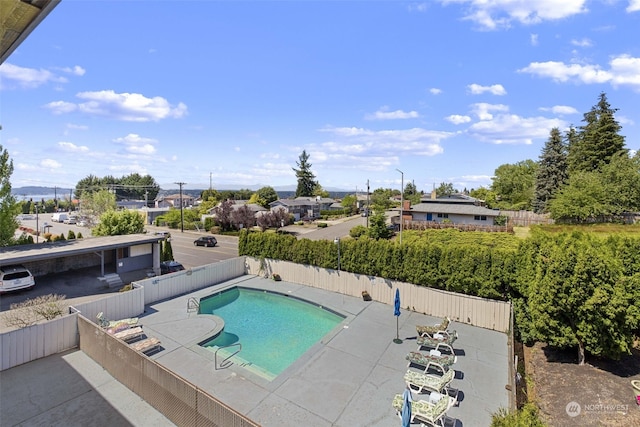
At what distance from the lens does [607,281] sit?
31.8ft

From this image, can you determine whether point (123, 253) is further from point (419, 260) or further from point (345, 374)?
point (419, 260)

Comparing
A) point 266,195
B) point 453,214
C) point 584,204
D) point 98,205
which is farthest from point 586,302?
point 266,195

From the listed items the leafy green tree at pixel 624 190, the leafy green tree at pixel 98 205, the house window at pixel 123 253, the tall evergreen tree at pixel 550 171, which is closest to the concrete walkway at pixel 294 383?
the house window at pixel 123 253

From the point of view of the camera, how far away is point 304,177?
79562mm

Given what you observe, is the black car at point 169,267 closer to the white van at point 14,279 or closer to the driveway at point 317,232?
the white van at point 14,279

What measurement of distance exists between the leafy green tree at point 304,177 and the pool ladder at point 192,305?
63231 mm

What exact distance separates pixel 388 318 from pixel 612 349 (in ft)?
25.5

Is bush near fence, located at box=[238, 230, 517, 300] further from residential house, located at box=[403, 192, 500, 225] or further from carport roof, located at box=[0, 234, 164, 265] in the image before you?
residential house, located at box=[403, 192, 500, 225]

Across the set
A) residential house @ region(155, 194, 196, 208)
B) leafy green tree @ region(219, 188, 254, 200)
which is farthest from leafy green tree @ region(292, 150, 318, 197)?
Result: residential house @ region(155, 194, 196, 208)

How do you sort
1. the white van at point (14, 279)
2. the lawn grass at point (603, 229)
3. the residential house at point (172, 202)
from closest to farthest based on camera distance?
the white van at point (14, 279), the lawn grass at point (603, 229), the residential house at point (172, 202)

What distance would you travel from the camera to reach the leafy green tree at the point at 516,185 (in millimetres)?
52906

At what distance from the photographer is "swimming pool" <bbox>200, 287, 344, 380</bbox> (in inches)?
467

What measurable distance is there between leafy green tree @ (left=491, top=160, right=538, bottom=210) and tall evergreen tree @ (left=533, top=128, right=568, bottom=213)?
368cm

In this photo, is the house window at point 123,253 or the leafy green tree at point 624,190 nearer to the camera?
the house window at point 123,253
